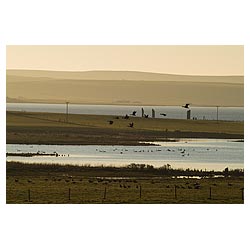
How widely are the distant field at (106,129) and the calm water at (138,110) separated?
0.03 metres

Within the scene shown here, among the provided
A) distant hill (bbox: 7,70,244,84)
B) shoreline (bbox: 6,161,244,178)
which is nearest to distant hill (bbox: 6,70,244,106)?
distant hill (bbox: 7,70,244,84)

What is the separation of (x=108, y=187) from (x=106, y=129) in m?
0.34

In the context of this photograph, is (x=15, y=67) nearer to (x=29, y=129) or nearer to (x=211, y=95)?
(x=29, y=129)

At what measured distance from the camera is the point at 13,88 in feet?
30.2

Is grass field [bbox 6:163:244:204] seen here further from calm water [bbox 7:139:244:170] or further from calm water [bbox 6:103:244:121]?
calm water [bbox 6:103:244:121]

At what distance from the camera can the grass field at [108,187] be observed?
30.2 feet

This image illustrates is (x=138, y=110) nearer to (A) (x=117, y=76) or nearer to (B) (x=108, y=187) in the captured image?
(A) (x=117, y=76)

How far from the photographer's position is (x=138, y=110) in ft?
30.3
